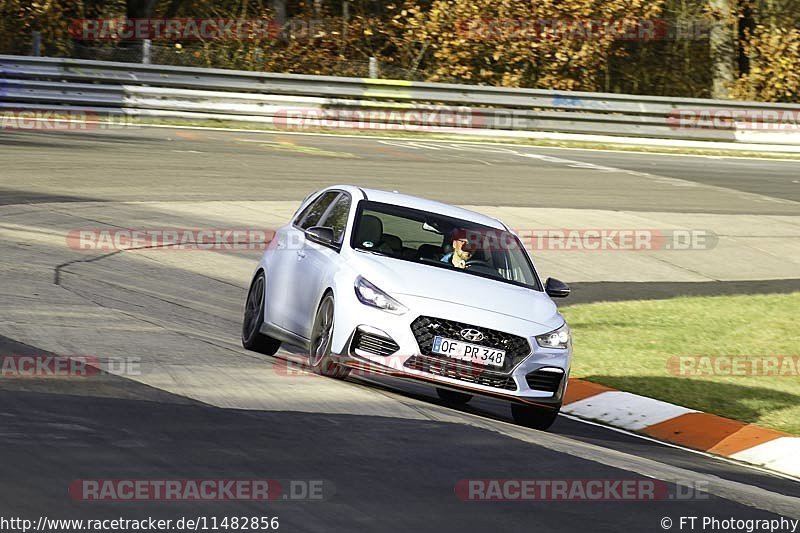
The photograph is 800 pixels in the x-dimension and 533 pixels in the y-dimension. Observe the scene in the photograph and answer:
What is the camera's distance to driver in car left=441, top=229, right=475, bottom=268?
11.0m

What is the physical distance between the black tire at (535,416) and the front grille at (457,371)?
17.8 inches

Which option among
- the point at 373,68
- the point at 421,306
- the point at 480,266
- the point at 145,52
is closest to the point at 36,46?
the point at 145,52

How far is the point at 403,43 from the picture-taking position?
3816cm

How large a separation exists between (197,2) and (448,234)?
28.2 metres

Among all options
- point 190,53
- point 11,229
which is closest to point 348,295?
point 11,229

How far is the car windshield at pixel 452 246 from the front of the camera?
11.0 m

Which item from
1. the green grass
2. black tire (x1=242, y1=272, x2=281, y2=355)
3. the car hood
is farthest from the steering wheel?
the green grass

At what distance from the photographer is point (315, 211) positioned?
12156 millimetres

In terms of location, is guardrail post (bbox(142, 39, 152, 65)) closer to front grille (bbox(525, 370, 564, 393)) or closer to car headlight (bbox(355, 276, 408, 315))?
car headlight (bbox(355, 276, 408, 315))

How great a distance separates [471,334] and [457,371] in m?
0.28

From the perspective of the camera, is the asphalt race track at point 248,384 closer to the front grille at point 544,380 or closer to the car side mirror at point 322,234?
the front grille at point 544,380

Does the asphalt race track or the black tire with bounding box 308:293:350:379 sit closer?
the asphalt race track

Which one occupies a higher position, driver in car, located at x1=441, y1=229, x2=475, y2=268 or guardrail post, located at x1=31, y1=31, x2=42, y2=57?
guardrail post, located at x1=31, y1=31, x2=42, y2=57

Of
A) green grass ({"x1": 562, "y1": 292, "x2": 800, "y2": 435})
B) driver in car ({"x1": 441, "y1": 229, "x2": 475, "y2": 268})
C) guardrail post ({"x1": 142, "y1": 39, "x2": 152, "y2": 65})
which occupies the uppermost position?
guardrail post ({"x1": 142, "y1": 39, "x2": 152, "y2": 65})
